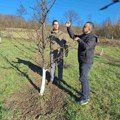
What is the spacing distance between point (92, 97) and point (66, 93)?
787mm

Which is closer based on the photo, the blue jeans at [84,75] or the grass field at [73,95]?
the grass field at [73,95]

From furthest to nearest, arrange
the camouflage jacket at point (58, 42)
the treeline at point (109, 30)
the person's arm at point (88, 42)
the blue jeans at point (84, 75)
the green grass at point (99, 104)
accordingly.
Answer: the treeline at point (109, 30), the camouflage jacket at point (58, 42), the blue jeans at point (84, 75), the person's arm at point (88, 42), the green grass at point (99, 104)

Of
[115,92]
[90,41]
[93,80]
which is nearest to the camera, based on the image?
[90,41]

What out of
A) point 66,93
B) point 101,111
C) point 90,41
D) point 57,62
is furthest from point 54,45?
point 101,111

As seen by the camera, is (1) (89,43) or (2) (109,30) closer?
(1) (89,43)

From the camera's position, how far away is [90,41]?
6.09 meters

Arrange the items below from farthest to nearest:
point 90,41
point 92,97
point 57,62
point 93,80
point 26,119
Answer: point 93,80
point 57,62
point 92,97
point 90,41
point 26,119

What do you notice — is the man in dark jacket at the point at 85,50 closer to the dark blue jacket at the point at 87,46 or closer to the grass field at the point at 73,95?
the dark blue jacket at the point at 87,46

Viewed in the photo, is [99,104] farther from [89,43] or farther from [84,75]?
[89,43]

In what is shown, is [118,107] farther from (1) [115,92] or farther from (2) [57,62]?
(2) [57,62]


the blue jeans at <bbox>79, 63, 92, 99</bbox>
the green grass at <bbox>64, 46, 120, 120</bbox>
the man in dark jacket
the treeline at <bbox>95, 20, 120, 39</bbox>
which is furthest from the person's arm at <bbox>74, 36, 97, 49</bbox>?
the treeline at <bbox>95, 20, 120, 39</bbox>

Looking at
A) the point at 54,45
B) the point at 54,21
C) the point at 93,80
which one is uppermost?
the point at 54,21

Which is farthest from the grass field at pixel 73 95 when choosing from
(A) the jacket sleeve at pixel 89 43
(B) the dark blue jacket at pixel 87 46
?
(A) the jacket sleeve at pixel 89 43

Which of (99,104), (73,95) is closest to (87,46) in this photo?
(99,104)
